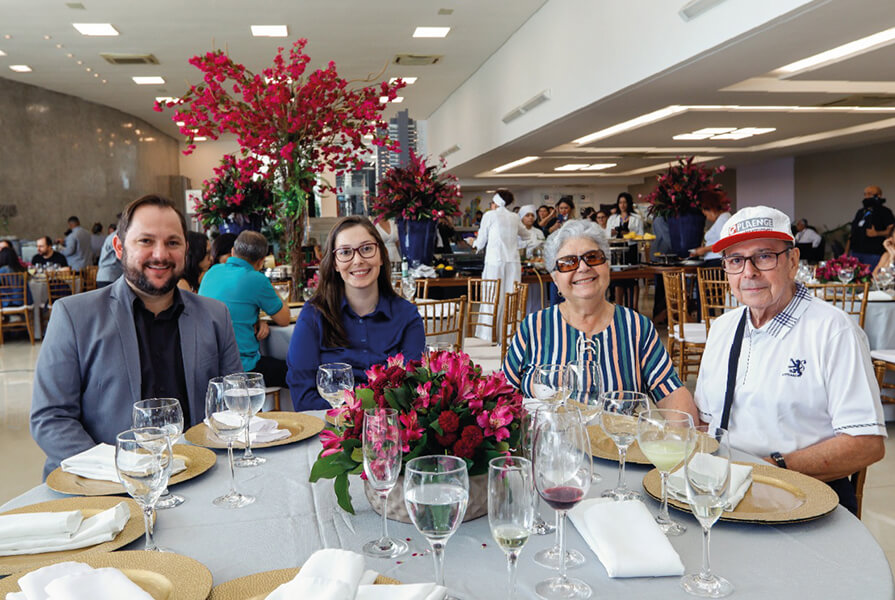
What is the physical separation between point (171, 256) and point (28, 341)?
839 centimetres

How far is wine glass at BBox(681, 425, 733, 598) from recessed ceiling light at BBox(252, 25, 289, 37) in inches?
384

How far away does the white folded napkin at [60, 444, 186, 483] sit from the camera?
5.18 ft

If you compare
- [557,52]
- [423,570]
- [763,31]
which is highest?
[557,52]

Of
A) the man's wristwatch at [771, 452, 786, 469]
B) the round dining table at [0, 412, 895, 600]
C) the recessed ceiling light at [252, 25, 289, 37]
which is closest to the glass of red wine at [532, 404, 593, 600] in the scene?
the round dining table at [0, 412, 895, 600]

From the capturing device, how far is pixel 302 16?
919 cm

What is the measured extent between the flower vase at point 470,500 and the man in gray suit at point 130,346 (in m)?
1.16

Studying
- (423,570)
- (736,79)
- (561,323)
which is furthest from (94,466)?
(736,79)

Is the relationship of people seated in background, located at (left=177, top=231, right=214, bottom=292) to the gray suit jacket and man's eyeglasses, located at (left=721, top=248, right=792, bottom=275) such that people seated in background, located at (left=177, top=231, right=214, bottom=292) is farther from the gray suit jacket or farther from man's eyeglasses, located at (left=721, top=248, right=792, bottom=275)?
man's eyeglasses, located at (left=721, top=248, right=792, bottom=275)

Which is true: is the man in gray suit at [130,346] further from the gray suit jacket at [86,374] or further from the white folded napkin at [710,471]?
the white folded napkin at [710,471]

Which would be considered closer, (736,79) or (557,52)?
(736,79)

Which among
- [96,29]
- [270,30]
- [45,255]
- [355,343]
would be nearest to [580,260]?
[355,343]

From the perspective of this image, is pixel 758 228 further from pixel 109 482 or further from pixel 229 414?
pixel 109 482

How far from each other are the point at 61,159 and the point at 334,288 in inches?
585

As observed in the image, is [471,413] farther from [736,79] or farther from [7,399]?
[736,79]
